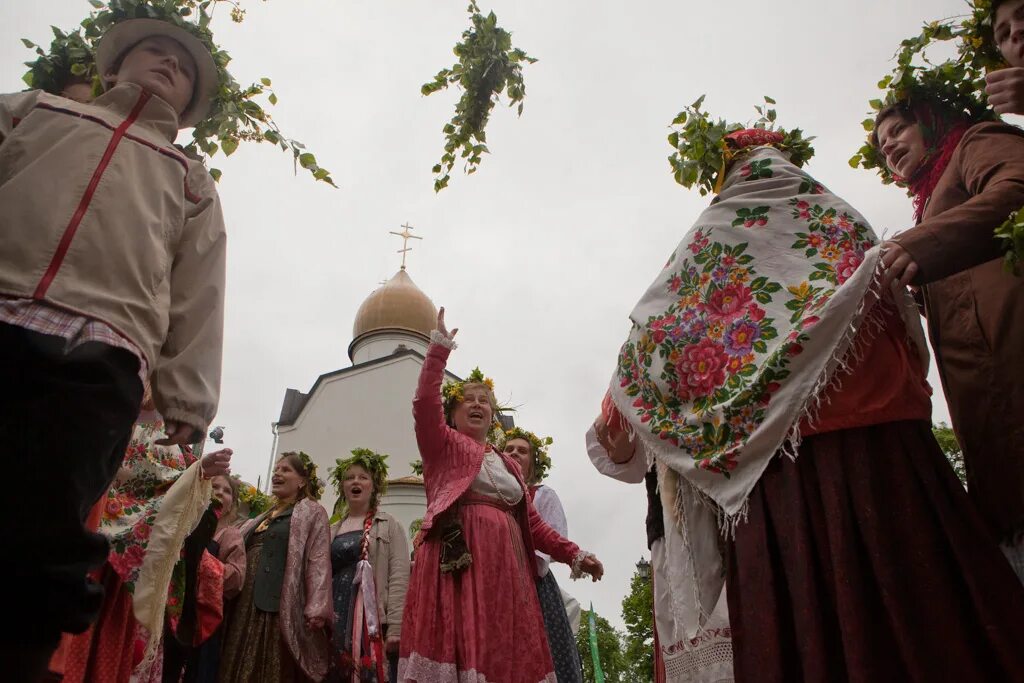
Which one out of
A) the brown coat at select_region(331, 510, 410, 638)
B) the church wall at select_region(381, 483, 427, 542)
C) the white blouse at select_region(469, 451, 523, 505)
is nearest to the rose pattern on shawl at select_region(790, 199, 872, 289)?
the white blouse at select_region(469, 451, 523, 505)

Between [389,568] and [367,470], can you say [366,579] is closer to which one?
[389,568]

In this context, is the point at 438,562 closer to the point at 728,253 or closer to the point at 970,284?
the point at 728,253

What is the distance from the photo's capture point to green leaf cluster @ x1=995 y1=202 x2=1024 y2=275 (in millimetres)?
2305

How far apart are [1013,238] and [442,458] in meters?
3.22

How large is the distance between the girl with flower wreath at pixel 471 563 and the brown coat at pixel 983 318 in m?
2.38

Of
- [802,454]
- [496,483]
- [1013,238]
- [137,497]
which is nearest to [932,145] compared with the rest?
[1013,238]

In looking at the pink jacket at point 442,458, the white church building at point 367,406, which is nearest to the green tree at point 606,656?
the white church building at point 367,406

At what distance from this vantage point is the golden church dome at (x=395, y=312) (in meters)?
27.6

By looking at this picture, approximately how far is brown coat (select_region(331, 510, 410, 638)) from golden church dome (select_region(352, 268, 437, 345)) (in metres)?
21.2

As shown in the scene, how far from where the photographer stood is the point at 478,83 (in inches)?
171

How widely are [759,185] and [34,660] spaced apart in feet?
9.44

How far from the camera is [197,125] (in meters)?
3.11

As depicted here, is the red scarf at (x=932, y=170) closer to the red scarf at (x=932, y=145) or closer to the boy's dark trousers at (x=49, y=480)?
the red scarf at (x=932, y=145)

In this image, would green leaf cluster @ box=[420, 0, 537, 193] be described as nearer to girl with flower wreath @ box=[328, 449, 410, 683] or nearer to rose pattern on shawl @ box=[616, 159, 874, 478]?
rose pattern on shawl @ box=[616, 159, 874, 478]
